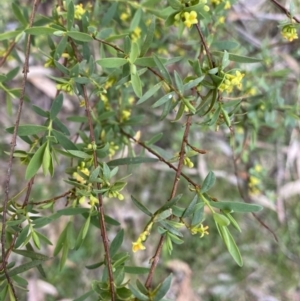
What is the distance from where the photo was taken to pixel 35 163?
616 millimetres

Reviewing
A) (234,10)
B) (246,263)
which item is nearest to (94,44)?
(234,10)

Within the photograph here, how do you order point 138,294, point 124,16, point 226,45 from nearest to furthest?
point 138,294 → point 226,45 → point 124,16

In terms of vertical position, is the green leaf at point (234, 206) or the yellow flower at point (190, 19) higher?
the yellow flower at point (190, 19)

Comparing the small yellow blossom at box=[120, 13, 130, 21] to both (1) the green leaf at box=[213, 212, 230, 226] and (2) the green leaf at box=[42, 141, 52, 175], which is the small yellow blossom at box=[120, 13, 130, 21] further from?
(1) the green leaf at box=[213, 212, 230, 226]

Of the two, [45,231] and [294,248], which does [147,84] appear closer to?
[45,231]

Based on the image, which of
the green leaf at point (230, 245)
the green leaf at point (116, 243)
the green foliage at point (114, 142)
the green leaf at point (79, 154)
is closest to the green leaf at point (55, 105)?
the green foliage at point (114, 142)

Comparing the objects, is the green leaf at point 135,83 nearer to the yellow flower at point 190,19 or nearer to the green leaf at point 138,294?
the yellow flower at point 190,19

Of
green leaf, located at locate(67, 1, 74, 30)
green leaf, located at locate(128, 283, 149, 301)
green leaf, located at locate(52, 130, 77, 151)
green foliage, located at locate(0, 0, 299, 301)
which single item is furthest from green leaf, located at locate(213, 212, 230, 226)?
green leaf, located at locate(67, 1, 74, 30)

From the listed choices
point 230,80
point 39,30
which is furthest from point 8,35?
point 230,80

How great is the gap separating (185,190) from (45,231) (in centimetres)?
53

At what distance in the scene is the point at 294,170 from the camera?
5.71 ft

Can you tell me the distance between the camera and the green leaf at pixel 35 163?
60cm

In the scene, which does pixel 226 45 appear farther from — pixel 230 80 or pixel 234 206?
pixel 234 206

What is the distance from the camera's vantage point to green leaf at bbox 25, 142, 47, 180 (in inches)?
23.6
